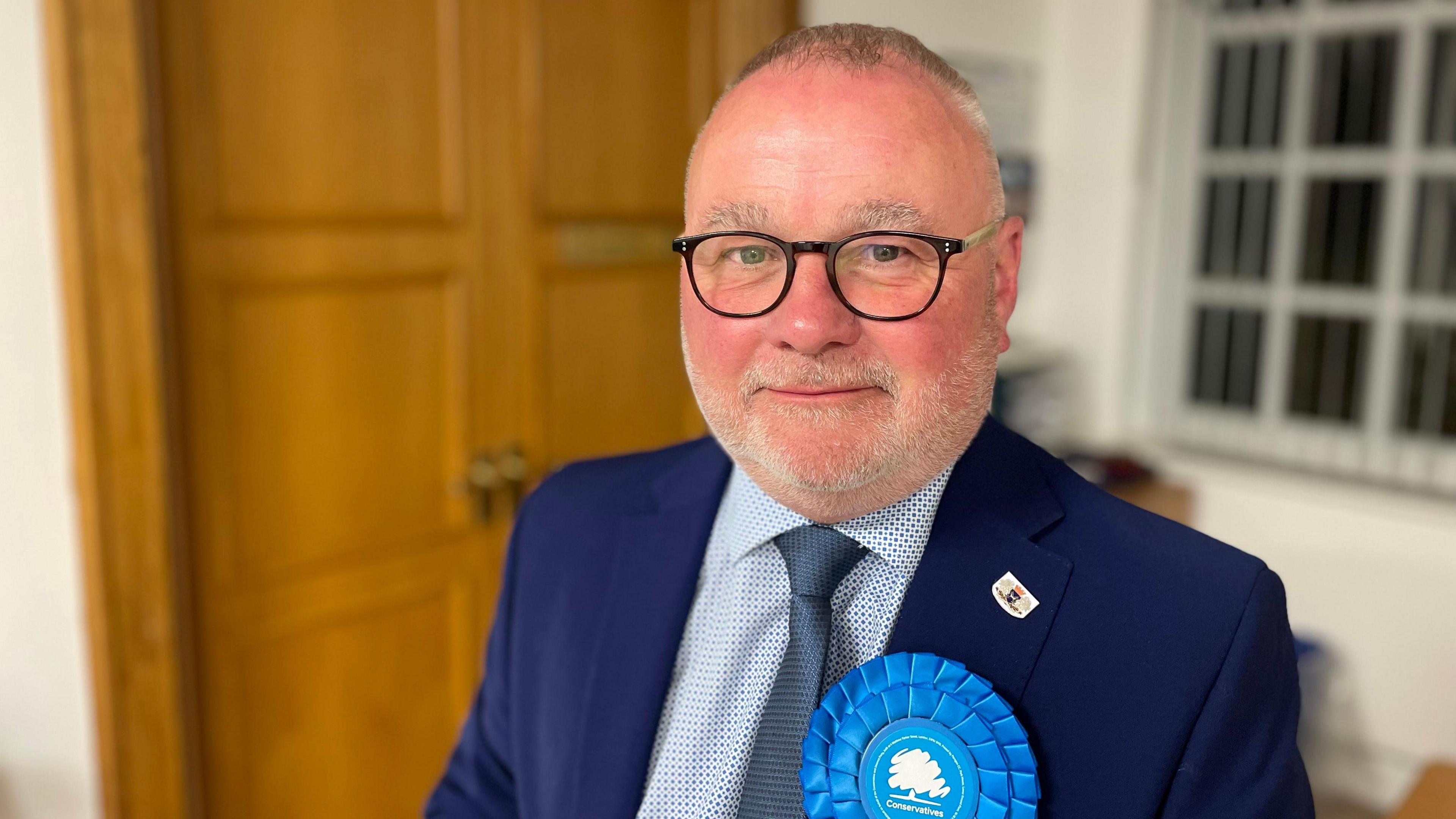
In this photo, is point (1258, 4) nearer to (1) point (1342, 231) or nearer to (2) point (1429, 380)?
(1) point (1342, 231)

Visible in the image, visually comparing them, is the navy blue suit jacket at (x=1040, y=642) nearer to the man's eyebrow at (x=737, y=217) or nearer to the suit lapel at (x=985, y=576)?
the suit lapel at (x=985, y=576)

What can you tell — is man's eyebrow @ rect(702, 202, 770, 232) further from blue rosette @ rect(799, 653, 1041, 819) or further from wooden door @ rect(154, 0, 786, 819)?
wooden door @ rect(154, 0, 786, 819)

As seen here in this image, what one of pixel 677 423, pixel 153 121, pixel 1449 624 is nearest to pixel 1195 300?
pixel 1449 624

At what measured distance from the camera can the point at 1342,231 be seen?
303 centimetres

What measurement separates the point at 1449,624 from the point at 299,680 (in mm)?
2726

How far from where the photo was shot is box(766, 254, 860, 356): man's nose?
89 centimetres

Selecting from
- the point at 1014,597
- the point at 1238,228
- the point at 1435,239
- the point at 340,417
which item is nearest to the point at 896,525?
the point at 1014,597

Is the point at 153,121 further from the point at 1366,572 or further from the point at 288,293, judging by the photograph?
the point at 1366,572

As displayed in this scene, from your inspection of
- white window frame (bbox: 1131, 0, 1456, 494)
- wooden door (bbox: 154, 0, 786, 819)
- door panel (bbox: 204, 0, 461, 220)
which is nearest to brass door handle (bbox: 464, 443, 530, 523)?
wooden door (bbox: 154, 0, 786, 819)

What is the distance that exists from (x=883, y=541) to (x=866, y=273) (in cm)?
25

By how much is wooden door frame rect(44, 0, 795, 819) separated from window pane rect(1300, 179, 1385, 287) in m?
2.84

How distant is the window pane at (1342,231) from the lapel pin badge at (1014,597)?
2.55 meters

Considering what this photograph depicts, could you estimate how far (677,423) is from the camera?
9.51 feet

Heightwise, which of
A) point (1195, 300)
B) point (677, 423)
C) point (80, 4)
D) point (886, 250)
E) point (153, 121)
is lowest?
point (677, 423)
